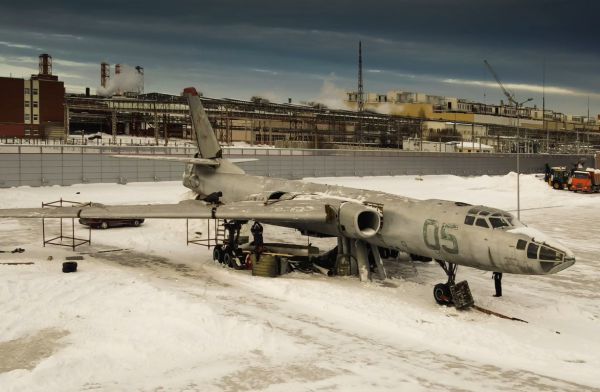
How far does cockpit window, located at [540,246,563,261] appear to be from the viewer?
48.4 feet

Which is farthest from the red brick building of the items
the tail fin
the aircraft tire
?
the aircraft tire

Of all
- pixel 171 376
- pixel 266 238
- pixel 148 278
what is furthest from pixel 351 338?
pixel 266 238

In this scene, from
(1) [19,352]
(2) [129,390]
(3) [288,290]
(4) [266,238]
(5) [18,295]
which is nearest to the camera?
(2) [129,390]

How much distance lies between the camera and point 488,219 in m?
16.3

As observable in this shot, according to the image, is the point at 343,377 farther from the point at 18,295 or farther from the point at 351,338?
the point at 18,295

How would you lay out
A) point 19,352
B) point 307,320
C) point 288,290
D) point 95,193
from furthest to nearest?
1. point 95,193
2. point 288,290
3. point 307,320
4. point 19,352

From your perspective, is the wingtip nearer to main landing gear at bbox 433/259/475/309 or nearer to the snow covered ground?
the snow covered ground

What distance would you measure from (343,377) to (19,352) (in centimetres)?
714

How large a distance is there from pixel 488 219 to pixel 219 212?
32.0ft

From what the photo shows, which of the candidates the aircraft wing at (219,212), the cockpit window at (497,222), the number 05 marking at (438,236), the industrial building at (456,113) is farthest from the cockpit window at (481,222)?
the industrial building at (456,113)

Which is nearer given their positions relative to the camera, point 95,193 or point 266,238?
point 266,238

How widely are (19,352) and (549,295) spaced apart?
16.1 m

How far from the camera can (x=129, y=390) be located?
1044 cm

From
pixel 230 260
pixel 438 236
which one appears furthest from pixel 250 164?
pixel 438 236
